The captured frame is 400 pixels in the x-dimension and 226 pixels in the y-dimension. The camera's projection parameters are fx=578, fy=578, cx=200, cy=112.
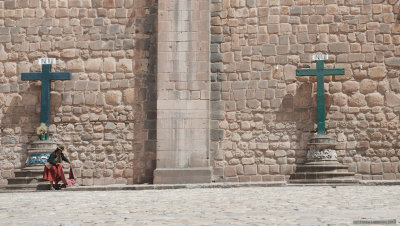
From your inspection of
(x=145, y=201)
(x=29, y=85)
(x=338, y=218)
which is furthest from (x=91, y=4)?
(x=338, y=218)

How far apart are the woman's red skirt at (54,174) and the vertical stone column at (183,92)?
1.85 metres

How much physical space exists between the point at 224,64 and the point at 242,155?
1960mm

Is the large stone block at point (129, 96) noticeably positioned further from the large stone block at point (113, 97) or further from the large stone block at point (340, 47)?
the large stone block at point (340, 47)

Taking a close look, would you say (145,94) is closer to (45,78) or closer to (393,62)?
(45,78)

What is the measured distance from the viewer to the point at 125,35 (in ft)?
40.9

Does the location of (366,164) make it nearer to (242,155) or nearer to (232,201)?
(242,155)

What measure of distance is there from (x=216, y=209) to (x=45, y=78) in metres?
6.86

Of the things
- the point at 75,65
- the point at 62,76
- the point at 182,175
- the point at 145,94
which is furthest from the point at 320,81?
the point at 62,76

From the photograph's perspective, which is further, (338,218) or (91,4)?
(91,4)

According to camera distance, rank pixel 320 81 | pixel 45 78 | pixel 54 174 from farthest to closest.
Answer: pixel 45 78 < pixel 320 81 < pixel 54 174

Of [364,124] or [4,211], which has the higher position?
[364,124]

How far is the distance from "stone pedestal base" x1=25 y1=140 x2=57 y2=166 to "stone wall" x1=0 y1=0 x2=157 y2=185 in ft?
1.06

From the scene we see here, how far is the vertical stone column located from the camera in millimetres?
11734

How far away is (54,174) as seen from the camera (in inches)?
442
